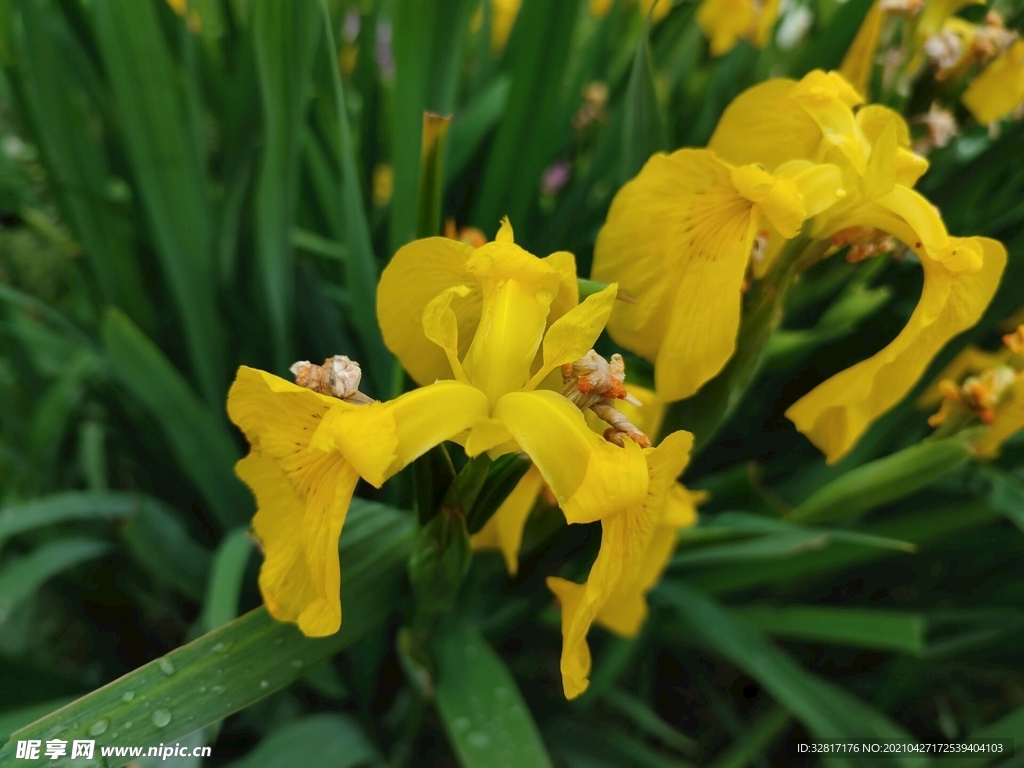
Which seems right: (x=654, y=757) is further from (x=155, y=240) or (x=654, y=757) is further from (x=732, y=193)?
(x=155, y=240)

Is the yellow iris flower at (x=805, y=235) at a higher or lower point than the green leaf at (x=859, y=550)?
higher

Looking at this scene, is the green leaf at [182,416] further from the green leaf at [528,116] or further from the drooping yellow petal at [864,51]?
the drooping yellow petal at [864,51]

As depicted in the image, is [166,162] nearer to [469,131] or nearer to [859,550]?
[469,131]

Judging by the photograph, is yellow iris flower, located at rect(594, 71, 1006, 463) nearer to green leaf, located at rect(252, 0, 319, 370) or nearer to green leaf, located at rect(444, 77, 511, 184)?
green leaf, located at rect(252, 0, 319, 370)

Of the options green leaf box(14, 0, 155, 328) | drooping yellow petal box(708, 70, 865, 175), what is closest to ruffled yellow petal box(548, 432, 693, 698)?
drooping yellow petal box(708, 70, 865, 175)

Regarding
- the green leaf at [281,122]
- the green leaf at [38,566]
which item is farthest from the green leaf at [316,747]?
the green leaf at [281,122]

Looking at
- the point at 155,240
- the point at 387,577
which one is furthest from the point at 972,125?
the point at 155,240
